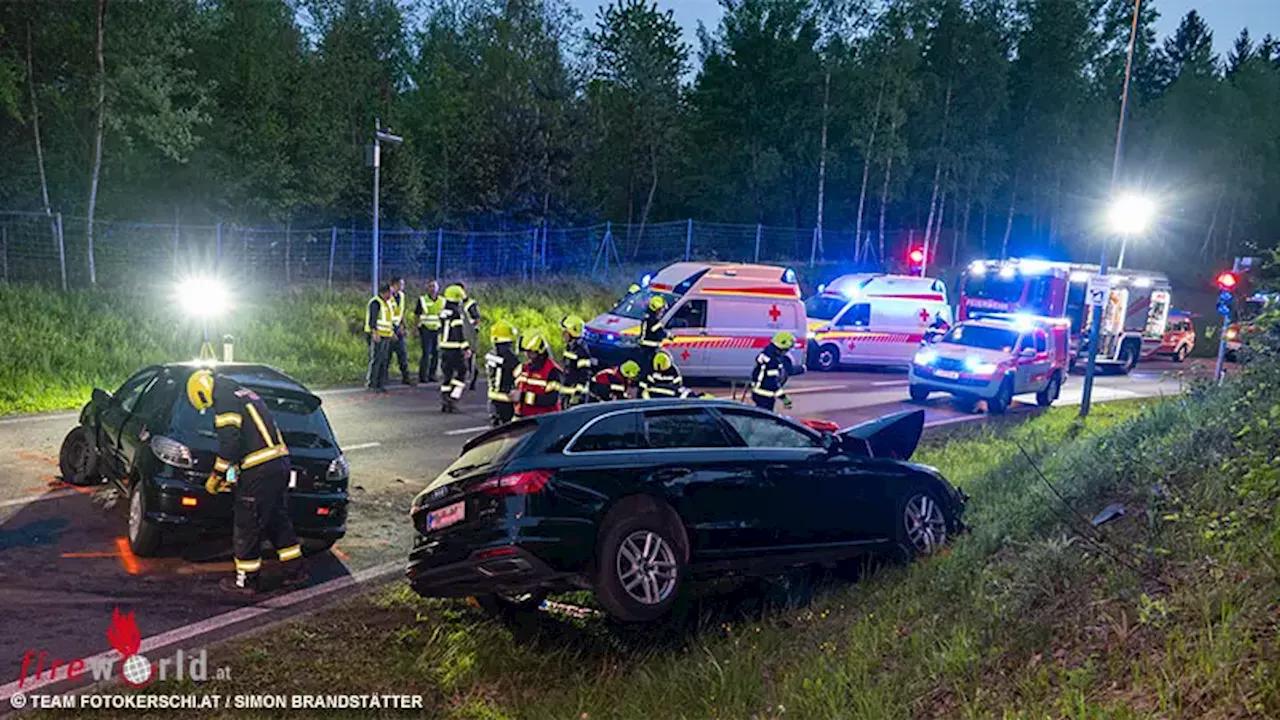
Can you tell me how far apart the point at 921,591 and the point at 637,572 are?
186cm

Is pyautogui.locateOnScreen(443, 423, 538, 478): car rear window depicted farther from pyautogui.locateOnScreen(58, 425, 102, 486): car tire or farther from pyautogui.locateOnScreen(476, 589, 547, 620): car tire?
pyautogui.locateOnScreen(58, 425, 102, 486): car tire

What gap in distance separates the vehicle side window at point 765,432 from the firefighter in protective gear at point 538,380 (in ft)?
11.6

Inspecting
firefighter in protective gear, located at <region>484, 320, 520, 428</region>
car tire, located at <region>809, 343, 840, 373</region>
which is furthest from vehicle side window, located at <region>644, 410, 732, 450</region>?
car tire, located at <region>809, 343, 840, 373</region>

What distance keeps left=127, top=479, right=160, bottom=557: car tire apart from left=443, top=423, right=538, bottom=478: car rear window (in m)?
2.68

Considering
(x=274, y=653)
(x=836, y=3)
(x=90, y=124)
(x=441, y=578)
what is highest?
(x=836, y=3)

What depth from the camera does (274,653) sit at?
5934 mm

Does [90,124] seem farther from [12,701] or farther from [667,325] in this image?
[12,701]

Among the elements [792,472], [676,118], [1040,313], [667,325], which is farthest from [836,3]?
[792,472]

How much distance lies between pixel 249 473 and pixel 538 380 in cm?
382

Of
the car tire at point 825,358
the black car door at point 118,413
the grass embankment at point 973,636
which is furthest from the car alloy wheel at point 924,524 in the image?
the car tire at point 825,358

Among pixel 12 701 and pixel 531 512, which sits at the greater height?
pixel 531 512

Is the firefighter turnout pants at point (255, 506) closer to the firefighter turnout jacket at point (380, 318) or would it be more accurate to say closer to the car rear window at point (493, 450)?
the car rear window at point (493, 450)

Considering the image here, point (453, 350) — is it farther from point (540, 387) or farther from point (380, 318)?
point (540, 387)

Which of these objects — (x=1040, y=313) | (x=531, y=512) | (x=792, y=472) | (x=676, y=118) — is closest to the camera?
(x=531, y=512)
